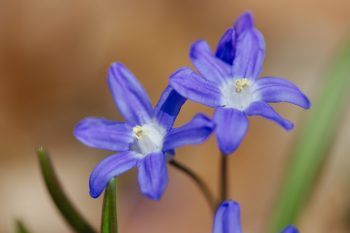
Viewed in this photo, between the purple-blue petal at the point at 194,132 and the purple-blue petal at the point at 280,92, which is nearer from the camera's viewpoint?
the purple-blue petal at the point at 194,132

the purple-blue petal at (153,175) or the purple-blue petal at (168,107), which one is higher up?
the purple-blue petal at (168,107)

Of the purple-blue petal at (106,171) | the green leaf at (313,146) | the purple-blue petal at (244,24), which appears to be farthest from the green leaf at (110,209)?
the green leaf at (313,146)

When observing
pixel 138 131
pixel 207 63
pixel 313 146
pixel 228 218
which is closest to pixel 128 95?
pixel 138 131

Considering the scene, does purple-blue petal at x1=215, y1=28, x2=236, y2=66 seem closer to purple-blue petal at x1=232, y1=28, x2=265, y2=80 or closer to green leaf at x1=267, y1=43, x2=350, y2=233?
purple-blue petal at x1=232, y1=28, x2=265, y2=80

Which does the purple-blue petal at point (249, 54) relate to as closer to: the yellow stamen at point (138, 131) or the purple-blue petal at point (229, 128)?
the purple-blue petal at point (229, 128)

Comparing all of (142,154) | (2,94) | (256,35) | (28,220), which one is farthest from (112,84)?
(2,94)

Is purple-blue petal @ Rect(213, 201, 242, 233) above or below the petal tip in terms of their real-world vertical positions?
below

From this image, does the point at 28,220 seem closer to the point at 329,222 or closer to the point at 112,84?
the point at 329,222

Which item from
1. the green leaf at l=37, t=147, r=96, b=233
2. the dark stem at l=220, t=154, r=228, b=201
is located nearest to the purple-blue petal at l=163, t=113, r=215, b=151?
the dark stem at l=220, t=154, r=228, b=201
